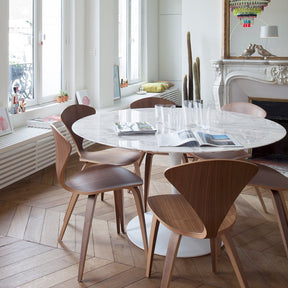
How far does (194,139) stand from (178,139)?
0.41 ft

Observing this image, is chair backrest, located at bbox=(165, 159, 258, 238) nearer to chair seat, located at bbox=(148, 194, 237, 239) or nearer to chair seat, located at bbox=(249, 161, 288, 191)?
chair seat, located at bbox=(148, 194, 237, 239)

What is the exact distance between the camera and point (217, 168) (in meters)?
1.86

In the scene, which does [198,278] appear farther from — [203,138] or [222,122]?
[222,122]

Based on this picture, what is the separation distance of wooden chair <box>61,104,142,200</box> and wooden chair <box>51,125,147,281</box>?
0.15 metres

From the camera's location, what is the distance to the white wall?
17.6 feet

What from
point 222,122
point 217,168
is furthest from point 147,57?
point 217,168

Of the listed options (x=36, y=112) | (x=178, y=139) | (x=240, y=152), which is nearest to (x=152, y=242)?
(x=178, y=139)

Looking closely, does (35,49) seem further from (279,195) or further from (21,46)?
(279,195)

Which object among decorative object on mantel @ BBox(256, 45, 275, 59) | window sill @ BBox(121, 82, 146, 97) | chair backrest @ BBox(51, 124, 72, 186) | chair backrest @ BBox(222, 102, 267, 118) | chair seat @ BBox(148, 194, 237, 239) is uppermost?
decorative object on mantel @ BBox(256, 45, 275, 59)

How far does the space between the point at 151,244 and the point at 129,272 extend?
233 mm

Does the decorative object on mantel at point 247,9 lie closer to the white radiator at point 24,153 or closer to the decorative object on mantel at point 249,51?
the decorative object on mantel at point 249,51

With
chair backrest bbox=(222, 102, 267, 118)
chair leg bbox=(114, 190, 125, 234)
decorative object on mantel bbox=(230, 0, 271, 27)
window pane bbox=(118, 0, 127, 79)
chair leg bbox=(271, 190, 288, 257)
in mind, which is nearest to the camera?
chair leg bbox=(271, 190, 288, 257)

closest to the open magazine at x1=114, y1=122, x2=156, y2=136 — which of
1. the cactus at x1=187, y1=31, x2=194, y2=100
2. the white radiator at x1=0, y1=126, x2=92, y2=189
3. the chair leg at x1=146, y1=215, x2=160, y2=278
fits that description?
the chair leg at x1=146, y1=215, x2=160, y2=278

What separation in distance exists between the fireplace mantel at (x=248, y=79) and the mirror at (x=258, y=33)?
0.33ft
